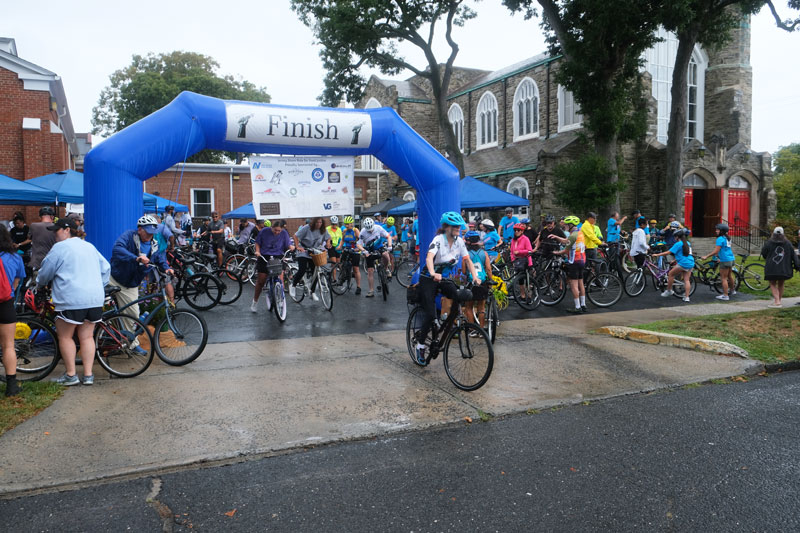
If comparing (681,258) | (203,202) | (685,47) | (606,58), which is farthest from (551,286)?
(203,202)

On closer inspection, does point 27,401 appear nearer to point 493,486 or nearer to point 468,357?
point 468,357

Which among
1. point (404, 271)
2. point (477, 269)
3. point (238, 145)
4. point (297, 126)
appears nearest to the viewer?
point (477, 269)

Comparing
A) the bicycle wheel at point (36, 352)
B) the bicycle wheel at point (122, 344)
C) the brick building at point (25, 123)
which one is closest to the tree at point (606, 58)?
the bicycle wheel at point (122, 344)

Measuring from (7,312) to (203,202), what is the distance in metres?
26.8

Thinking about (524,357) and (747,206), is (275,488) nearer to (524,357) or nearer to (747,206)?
(524,357)

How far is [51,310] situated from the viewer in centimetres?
750

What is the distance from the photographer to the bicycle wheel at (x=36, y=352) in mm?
6613

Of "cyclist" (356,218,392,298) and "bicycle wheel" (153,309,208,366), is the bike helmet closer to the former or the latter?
"bicycle wheel" (153,309,208,366)

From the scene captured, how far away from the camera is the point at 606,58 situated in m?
19.4

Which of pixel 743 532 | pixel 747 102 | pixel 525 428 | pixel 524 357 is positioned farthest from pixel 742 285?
pixel 747 102

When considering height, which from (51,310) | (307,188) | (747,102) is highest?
(747,102)

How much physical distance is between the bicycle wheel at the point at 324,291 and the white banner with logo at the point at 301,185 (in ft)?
6.03

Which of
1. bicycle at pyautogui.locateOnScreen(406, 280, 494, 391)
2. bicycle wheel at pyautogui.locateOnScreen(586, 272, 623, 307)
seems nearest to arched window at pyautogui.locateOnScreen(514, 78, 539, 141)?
bicycle wheel at pyautogui.locateOnScreen(586, 272, 623, 307)

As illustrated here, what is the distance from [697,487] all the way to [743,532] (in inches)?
23.4
